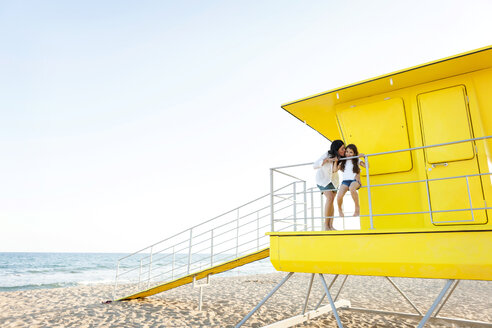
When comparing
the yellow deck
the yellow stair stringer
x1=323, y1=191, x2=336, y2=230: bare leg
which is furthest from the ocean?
the yellow deck

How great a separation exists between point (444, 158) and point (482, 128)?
64cm

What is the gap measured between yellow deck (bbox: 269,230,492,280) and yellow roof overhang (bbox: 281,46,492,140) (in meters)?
2.25

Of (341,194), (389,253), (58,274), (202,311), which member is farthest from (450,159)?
(58,274)

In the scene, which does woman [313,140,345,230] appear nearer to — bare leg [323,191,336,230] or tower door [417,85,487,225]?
bare leg [323,191,336,230]

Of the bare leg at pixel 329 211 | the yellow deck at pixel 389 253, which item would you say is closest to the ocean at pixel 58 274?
the bare leg at pixel 329 211

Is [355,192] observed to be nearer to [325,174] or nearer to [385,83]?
[325,174]

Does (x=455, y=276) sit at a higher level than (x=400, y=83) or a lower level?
lower

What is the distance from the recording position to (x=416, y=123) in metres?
4.78

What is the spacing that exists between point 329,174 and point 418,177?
1.23 m

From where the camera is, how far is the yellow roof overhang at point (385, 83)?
4.25m

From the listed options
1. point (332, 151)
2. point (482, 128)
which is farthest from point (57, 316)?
point (482, 128)

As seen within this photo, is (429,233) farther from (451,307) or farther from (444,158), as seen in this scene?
(451,307)

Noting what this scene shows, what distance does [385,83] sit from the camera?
15.8 feet

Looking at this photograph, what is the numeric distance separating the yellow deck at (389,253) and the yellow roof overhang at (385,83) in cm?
225
